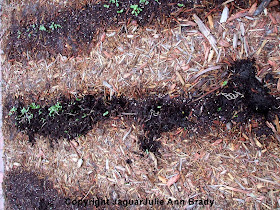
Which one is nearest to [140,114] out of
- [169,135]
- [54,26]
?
[169,135]

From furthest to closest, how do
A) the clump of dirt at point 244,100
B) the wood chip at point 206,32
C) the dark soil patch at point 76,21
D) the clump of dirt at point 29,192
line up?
the clump of dirt at point 29,192
the dark soil patch at point 76,21
the wood chip at point 206,32
the clump of dirt at point 244,100

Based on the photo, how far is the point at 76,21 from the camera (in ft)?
8.10

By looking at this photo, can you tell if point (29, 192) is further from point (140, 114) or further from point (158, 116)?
point (158, 116)

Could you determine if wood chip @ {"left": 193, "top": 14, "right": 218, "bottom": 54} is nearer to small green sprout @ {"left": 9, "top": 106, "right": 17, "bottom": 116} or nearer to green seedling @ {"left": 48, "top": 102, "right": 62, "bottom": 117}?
green seedling @ {"left": 48, "top": 102, "right": 62, "bottom": 117}

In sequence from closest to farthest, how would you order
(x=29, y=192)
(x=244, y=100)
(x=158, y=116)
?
(x=244, y=100)
(x=158, y=116)
(x=29, y=192)

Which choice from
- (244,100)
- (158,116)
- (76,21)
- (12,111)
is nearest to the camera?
(244,100)

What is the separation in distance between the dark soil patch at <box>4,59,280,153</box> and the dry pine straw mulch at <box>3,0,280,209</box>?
8 cm

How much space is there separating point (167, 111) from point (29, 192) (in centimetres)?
210

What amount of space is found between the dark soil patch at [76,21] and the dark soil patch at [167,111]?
61 centimetres

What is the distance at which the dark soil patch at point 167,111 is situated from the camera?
1.86 metres

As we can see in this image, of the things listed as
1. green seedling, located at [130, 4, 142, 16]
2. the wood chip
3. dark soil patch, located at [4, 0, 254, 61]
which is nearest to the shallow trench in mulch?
the wood chip

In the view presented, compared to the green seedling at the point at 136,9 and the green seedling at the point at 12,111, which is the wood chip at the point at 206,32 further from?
the green seedling at the point at 12,111

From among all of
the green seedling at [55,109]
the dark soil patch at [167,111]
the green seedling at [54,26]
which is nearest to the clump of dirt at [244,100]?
the dark soil patch at [167,111]

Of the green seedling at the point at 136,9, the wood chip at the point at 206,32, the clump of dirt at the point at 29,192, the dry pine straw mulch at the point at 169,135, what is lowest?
the clump of dirt at the point at 29,192
